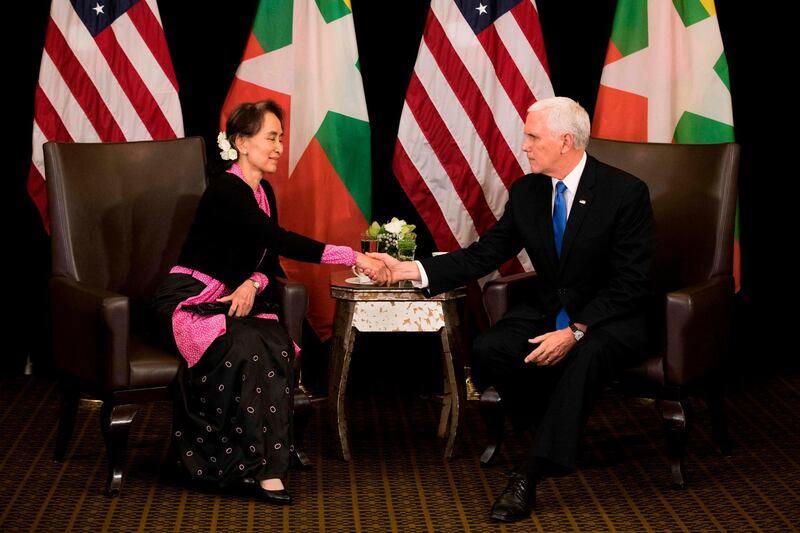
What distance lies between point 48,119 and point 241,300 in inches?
62.7

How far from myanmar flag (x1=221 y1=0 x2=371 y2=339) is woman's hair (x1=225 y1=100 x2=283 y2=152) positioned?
979 millimetres

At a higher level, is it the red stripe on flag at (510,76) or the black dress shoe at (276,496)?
the red stripe on flag at (510,76)

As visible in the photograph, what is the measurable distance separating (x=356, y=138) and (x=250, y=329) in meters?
1.56

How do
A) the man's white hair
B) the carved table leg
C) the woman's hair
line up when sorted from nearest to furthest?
the man's white hair, the woman's hair, the carved table leg

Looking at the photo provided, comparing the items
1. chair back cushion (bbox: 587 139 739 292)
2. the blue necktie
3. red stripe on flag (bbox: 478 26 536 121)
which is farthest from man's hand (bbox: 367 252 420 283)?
red stripe on flag (bbox: 478 26 536 121)

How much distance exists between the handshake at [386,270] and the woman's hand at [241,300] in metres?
0.39

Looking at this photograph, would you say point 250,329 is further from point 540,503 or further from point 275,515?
point 540,503

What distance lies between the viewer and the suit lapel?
3912mm

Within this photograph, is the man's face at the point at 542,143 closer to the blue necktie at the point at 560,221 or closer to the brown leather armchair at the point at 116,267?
the blue necktie at the point at 560,221

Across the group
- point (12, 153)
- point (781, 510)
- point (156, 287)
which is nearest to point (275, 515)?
point (156, 287)

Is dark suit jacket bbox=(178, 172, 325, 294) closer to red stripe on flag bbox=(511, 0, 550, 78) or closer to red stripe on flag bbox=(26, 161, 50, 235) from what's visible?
red stripe on flag bbox=(26, 161, 50, 235)

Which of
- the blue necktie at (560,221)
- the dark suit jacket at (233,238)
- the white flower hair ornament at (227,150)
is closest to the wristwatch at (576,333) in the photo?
the blue necktie at (560,221)

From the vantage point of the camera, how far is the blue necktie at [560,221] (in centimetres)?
397

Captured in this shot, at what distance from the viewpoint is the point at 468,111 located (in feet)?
16.8
